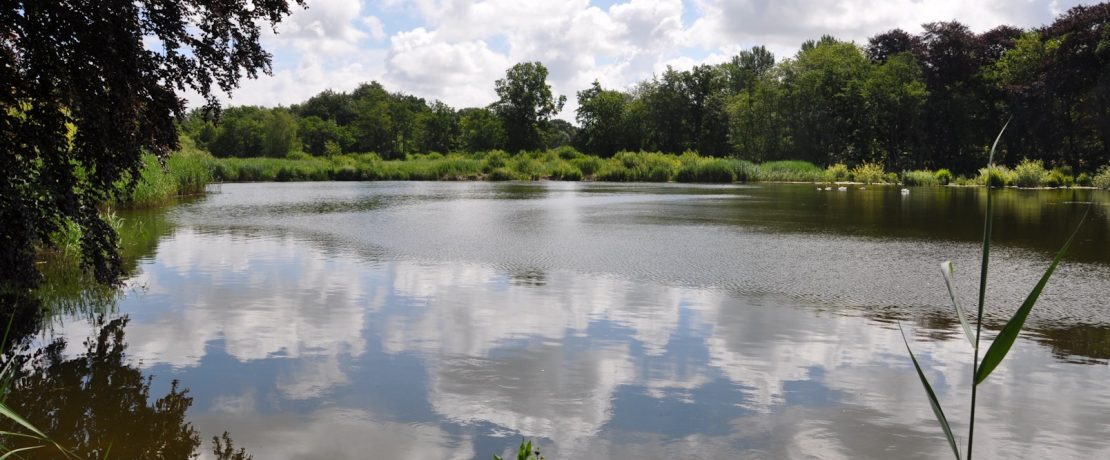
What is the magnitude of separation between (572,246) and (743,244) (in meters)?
2.79

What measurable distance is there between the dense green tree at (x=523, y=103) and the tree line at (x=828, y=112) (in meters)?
0.12

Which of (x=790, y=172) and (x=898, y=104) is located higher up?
(x=898, y=104)

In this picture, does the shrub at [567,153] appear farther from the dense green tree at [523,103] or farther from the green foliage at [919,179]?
the green foliage at [919,179]

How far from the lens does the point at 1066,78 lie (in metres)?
38.0

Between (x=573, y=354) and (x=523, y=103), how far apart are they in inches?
2785

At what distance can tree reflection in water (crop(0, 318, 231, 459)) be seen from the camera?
3793 millimetres

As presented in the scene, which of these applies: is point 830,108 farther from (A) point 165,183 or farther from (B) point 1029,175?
(A) point 165,183

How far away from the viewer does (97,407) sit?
4.34 m

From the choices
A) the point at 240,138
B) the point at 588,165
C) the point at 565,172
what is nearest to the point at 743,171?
the point at 588,165

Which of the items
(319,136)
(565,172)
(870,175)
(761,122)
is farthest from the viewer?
(319,136)

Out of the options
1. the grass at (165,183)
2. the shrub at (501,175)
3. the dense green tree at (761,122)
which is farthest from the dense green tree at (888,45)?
the grass at (165,183)

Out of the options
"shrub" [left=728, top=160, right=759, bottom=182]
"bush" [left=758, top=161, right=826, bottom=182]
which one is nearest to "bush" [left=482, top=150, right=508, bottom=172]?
"shrub" [left=728, top=160, right=759, bottom=182]

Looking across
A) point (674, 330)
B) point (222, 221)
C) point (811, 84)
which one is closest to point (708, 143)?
point (811, 84)

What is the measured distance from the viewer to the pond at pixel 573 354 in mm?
3988
